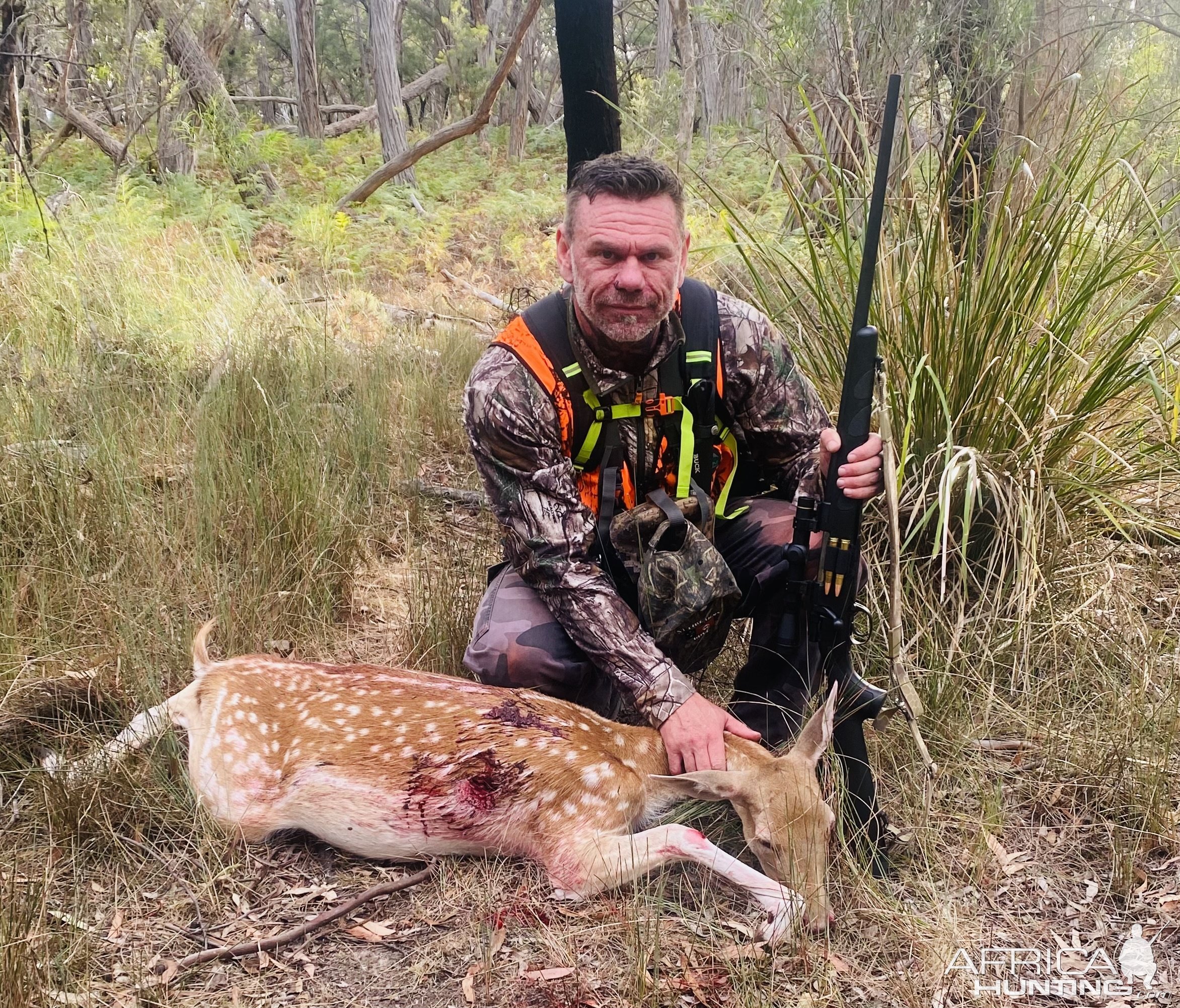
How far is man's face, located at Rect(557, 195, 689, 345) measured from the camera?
10.7 feet

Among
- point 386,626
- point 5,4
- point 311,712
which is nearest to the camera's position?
point 311,712

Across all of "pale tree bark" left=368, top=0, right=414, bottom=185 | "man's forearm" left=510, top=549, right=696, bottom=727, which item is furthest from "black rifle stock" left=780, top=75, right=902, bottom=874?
"pale tree bark" left=368, top=0, right=414, bottom=185

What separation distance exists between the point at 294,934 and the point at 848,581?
1.84 m

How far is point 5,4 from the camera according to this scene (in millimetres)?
6598

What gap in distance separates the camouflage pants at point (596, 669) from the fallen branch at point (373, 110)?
72.2 ft

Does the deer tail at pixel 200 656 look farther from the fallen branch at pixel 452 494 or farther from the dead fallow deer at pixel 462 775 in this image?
the fallen branch at pixel 452 494

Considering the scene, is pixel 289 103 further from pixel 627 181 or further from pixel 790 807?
pixel 790 807

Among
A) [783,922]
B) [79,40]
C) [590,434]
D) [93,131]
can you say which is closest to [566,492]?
[590,434]

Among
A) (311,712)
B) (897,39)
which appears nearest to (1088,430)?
(897,39)

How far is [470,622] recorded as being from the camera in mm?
3896

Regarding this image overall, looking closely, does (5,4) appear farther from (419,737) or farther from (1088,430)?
(1088,430)

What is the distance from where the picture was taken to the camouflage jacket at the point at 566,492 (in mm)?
3219

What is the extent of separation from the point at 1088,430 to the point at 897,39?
1998 mm

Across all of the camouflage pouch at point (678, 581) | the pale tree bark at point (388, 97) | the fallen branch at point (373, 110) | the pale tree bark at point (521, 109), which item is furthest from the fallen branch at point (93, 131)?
the fallen branch at point (373, 110)
